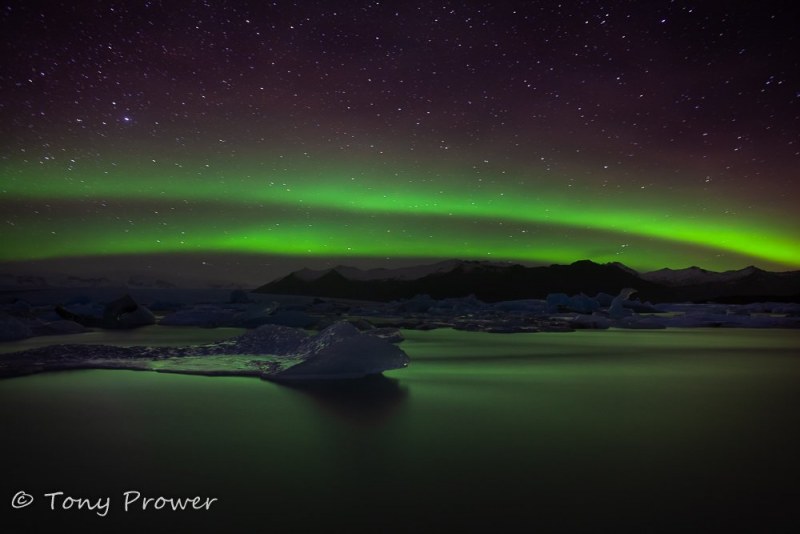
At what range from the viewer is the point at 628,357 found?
7.54 m

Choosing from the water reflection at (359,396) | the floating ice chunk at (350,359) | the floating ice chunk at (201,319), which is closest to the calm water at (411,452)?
the water reflection at (359,396)

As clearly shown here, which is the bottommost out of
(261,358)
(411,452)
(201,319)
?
(201,319)

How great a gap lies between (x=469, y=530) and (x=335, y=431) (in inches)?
58.2

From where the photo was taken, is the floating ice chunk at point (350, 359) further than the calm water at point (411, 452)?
Yes

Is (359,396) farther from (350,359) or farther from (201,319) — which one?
(201,319)

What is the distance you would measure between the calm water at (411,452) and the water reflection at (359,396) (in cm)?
3

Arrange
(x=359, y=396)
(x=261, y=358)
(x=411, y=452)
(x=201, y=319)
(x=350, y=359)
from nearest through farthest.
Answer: (x=411, y=452)
(x=359, y=396)
(x=350, y=359)
(x=261, y=358)
(x=201, y=319)

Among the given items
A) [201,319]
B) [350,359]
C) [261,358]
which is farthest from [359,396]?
[201,319]

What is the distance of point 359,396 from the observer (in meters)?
4.32

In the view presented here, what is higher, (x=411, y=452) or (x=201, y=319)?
(x=411, y=452)

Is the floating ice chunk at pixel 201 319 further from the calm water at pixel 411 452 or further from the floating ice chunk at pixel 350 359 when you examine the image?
the calm water at pixel 411 452

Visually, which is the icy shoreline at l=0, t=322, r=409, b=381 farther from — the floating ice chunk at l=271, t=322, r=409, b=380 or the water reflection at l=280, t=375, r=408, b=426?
the water reflection at l=280, t=375, r=408, b=426

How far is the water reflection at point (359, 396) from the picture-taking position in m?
3.59

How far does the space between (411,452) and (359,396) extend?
5.47 ft
